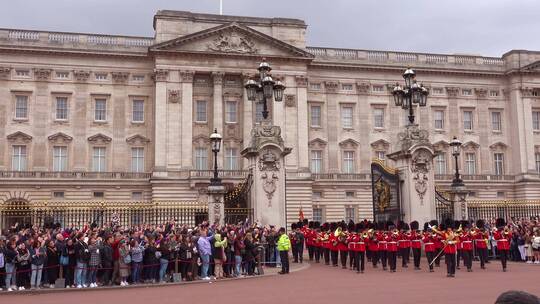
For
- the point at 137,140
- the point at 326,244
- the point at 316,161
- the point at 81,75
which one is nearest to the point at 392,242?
the point at 326,244

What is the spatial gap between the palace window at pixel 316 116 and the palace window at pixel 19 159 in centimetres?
2416

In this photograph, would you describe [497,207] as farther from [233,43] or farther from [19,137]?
[19,137]

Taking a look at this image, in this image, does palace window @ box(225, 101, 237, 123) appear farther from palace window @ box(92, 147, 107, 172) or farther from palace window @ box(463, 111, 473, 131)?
palace window @ box(463, 111, 473, 131)

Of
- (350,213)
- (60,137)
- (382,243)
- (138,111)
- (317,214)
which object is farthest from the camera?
(350,213)

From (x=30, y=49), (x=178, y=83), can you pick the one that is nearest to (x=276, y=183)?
(x=178, y=83)

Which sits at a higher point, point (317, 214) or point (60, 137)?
point (60, 137)

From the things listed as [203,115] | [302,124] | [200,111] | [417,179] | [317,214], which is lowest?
[317,214]

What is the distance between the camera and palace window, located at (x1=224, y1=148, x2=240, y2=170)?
49.9 meters

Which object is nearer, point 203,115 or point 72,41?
point 72,41

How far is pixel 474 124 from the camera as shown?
56.7 metres

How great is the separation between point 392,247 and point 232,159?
3120 cm

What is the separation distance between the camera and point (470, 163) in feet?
184

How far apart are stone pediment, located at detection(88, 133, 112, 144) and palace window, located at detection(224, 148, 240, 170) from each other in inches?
A: 382

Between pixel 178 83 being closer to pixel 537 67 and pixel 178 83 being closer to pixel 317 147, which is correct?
pixel 317 147
